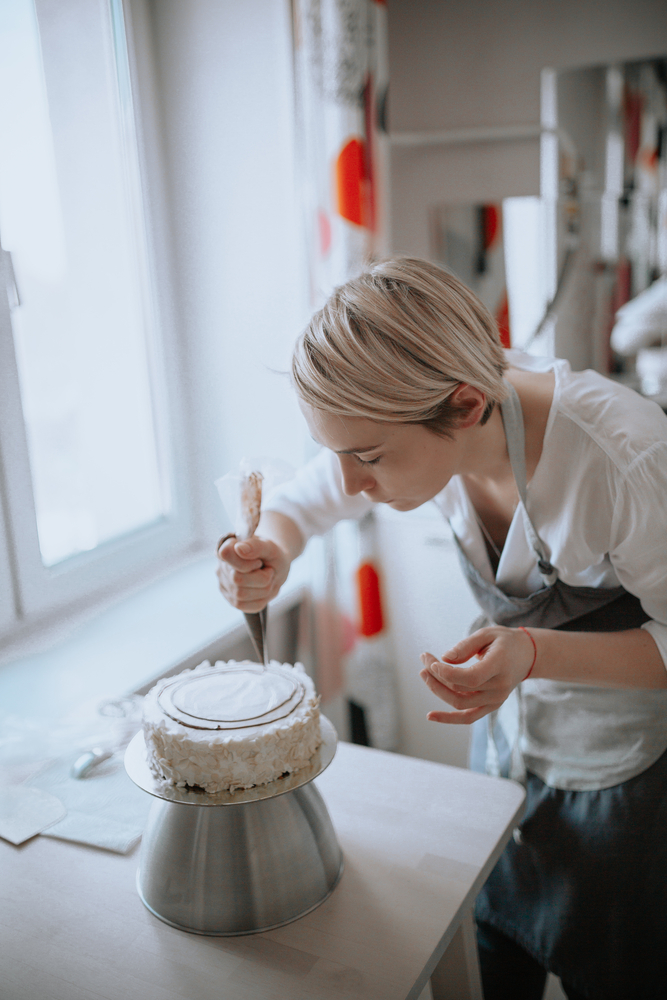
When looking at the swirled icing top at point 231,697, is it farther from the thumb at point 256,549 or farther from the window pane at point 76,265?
the window pane at point 76,265

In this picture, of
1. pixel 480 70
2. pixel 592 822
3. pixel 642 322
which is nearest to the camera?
pixel 592 822

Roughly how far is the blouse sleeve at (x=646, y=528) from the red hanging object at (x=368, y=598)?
3.42 ft

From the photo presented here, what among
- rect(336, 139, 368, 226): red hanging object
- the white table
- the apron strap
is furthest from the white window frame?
the apron strap

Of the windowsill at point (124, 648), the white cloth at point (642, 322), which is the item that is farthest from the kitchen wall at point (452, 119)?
the white cloth at point (642, 322)

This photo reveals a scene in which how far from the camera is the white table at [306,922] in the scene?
753mm

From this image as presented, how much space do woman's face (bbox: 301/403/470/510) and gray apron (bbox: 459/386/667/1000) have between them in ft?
0.42

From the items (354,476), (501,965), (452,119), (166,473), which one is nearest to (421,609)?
(166,473)

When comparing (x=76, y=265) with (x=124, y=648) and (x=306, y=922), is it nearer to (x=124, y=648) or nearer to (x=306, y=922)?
(x=124, y=648)

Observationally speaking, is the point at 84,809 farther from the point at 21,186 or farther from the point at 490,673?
the point at 21,186

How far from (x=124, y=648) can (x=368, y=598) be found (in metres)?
0.67

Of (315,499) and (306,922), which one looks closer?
(306,922)

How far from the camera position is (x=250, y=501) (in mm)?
1009

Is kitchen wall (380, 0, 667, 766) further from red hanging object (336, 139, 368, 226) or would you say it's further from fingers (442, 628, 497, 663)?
fingers (442, 628, 497, 663)

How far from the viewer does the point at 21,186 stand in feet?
4.87
